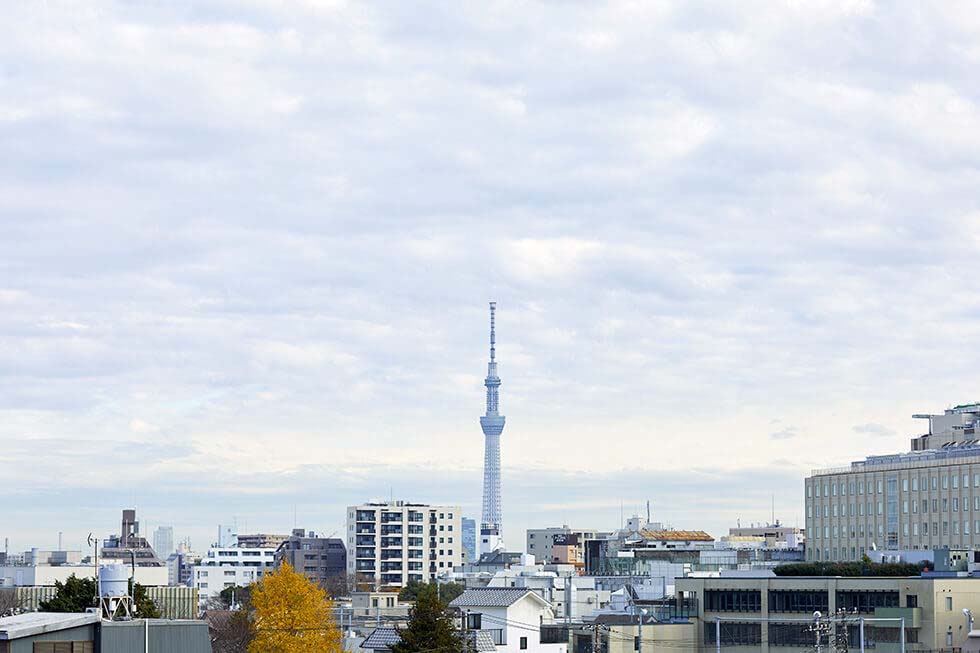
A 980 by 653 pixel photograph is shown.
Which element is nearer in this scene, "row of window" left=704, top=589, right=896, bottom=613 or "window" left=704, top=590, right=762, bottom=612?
"row of window" left=704, top=589, right=896, bottom=613

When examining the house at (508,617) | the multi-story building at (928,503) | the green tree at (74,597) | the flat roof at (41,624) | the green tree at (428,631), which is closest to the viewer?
the flat roof at (41,624)

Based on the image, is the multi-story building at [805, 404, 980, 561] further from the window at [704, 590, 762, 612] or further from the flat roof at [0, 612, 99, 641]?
the flat roof at [0, 612, 99, 641]

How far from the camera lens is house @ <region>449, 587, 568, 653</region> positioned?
4151 inches

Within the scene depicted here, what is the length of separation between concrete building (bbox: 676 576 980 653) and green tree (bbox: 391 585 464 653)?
43.6 meters

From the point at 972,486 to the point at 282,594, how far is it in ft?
402

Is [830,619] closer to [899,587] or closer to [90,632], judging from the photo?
[899,587]

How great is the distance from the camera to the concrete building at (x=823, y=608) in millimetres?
106375

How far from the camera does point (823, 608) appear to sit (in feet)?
371

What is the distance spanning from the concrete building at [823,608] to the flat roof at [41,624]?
80.5 meters

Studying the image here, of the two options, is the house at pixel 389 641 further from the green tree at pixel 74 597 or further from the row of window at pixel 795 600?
the row of window at pixel 795 600

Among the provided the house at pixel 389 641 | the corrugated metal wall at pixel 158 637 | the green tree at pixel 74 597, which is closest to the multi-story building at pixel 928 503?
the house at pixel 389 641

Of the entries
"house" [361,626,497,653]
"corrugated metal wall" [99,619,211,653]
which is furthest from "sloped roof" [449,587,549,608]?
"corrugated metal wall" [99,619,211,653]

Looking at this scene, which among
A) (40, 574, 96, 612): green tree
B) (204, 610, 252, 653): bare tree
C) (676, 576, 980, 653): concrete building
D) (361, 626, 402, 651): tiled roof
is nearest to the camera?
(40, 574, 96, 612): green tree

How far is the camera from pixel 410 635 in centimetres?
7581
